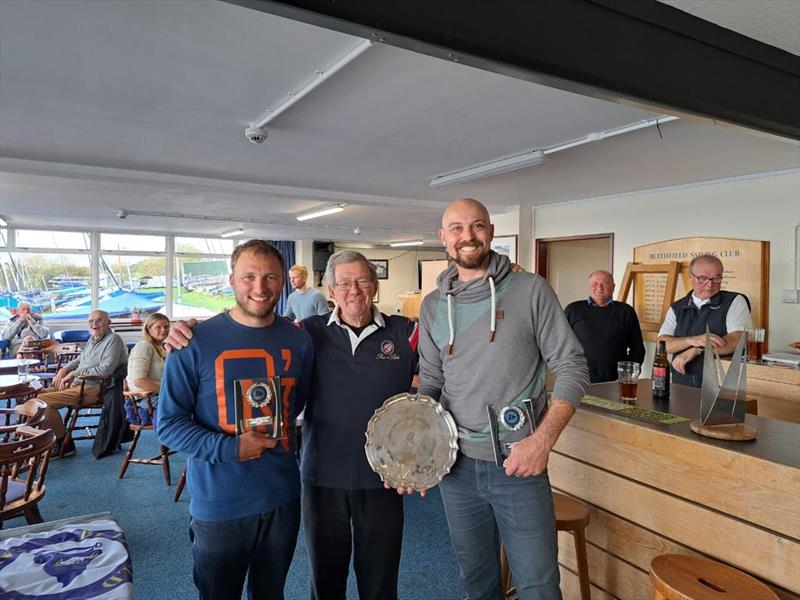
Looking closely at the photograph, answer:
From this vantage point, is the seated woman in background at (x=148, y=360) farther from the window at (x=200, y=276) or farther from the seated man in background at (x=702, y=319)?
the window at (x=200, y=276)

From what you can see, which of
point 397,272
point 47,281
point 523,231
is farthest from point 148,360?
point 397,272

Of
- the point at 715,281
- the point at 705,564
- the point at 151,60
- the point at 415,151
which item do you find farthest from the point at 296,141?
the point at 705,564

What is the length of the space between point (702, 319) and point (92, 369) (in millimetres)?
5381

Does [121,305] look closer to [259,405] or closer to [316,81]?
[316,81]

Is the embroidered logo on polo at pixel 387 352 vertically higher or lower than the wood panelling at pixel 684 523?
higher

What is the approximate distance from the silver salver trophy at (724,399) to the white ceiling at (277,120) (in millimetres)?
1195

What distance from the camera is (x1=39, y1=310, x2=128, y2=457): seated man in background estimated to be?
16.1ft

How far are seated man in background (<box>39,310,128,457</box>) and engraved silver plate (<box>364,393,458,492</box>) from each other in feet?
14.1

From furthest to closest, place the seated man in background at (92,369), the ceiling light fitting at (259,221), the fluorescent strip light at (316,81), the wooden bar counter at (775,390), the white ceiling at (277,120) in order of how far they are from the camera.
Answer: the ceiling light fitting at (259,221)
the seated man in background at (92,369)
the wooden bar counter at (775,390)
the fluorescent strip light at (316,81)
the white ceiling at (277,120)

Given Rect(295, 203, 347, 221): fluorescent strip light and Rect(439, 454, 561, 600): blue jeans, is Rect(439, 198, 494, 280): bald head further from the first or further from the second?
Rect(295, 203, 347, 221): fluorescent strip light

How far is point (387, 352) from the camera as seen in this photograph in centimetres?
193

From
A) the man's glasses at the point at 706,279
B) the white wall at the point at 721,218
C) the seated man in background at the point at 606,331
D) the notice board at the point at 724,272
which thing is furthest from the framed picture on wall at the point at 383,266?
the man's glasses at the point at 706,279

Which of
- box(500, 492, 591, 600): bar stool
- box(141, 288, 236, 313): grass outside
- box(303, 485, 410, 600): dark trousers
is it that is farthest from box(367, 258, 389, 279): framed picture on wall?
box(303, 485, 410, 600): dark trousers

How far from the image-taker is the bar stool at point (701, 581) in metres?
1.50
